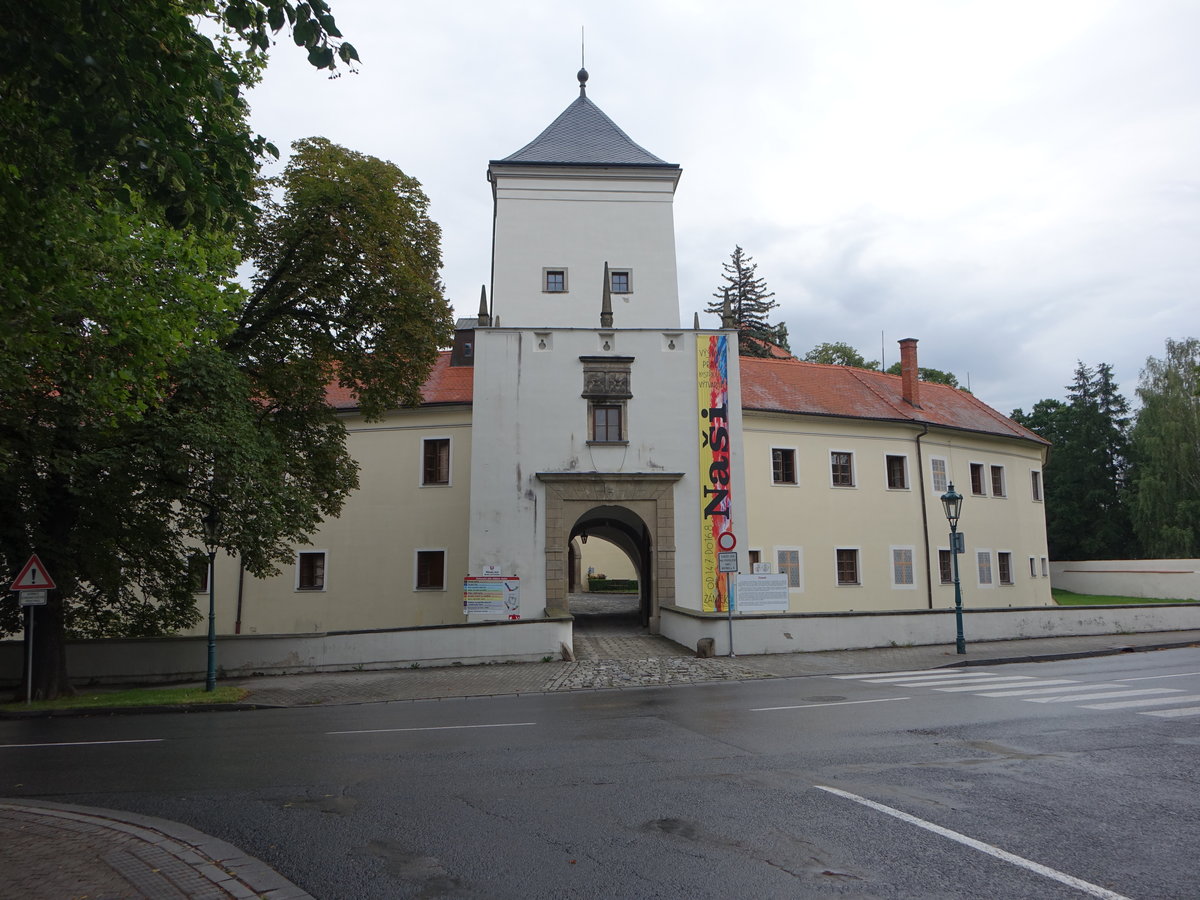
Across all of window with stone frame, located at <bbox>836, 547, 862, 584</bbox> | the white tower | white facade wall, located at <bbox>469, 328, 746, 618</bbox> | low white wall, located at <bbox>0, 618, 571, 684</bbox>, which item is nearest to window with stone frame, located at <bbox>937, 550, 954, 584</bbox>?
window with stone frame, located at <bbox>836, 547, 862, 584</bbox>

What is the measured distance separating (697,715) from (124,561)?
13498 mm

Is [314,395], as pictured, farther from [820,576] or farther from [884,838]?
[820,576]

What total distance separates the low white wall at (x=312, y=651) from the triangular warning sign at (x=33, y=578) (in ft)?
17.0

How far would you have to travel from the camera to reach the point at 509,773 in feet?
26.5

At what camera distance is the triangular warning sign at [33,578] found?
15000mm

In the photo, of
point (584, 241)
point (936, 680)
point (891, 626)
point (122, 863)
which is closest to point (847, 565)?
point (891, 626)

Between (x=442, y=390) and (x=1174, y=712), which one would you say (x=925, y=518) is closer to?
(x=442, y=390)

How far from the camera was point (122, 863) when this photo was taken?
214 inches

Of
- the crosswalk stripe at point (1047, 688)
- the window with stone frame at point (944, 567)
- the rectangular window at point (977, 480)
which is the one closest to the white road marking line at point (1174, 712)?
the crosswalk stripe at point (1047, 688)

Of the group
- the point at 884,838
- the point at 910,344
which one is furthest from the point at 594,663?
the point at 910,344

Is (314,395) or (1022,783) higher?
(314,395)

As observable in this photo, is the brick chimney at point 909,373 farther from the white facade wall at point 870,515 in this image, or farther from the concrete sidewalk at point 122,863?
the concrete sidewalk at point 122,863

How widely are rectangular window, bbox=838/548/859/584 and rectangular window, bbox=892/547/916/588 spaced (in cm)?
158

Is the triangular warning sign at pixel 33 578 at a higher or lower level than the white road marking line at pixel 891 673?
higher
